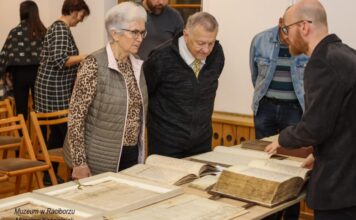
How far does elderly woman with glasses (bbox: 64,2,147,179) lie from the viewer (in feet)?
8.58

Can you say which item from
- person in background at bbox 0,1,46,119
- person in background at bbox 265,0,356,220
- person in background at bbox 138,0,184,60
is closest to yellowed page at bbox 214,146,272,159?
person in background at bbox 265,0,356,220

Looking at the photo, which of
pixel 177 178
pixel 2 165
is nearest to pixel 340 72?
pixel 177 178

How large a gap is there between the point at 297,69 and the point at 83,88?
175 centimetres

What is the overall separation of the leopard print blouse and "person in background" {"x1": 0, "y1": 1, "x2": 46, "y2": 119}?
2.72 metres

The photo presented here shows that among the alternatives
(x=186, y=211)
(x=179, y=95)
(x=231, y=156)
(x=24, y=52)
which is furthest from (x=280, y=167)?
(x=24, y=52)

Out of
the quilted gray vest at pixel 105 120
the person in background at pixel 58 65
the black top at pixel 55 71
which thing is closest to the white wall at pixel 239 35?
the person in background at pixel 58 65

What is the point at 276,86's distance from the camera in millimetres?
3863

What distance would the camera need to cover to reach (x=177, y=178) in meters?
2.36

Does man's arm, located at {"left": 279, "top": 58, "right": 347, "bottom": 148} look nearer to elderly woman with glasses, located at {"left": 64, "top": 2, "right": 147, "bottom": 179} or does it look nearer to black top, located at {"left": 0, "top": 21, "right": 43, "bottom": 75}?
elderly woman with glasses, located at {"left": 64, "top": 2, "right": 147, "bottom": 179}

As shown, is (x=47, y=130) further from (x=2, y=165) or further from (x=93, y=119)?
(x=93, y=119)

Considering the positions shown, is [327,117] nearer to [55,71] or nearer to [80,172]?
[80,172]

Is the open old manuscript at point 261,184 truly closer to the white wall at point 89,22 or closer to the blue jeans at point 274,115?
the blue jeans at point 274,115

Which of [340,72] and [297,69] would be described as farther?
[297,69]

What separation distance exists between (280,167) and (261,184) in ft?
1.00
